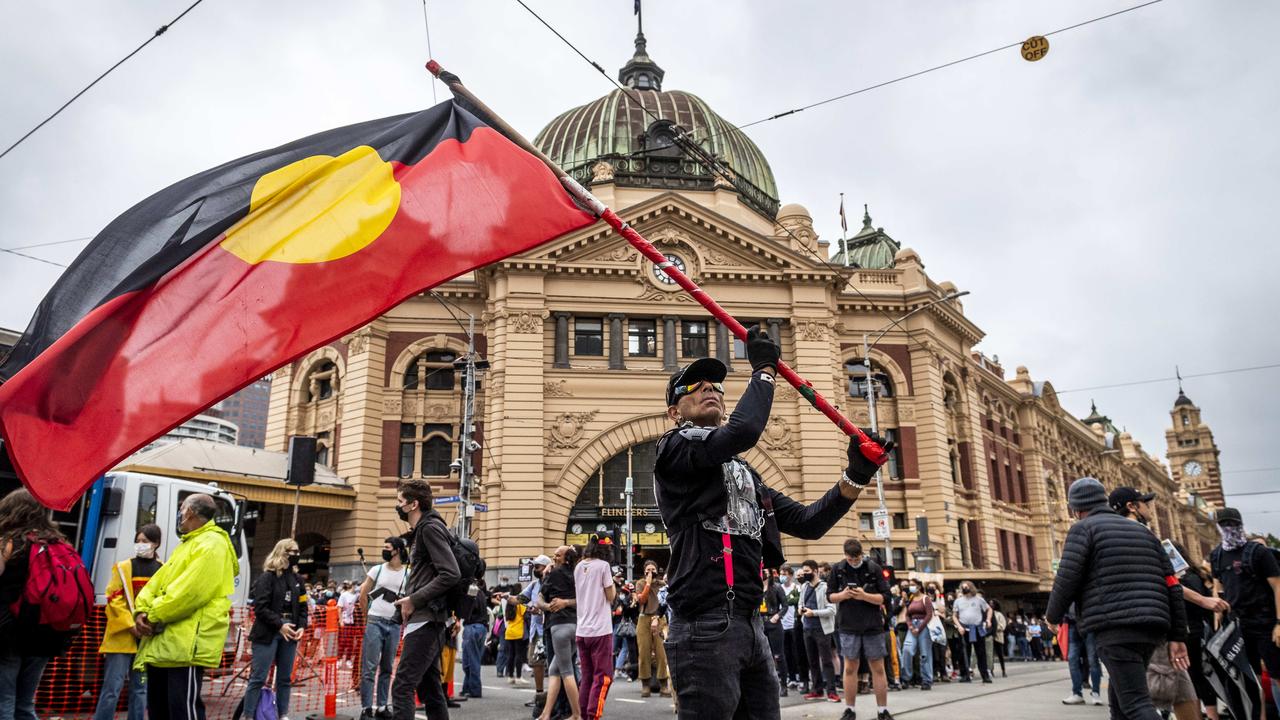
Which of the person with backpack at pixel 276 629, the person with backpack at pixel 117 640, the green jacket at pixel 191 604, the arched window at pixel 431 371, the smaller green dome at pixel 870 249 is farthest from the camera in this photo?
the smaller green dome at pixel 870 249

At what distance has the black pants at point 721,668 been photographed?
3902 mm

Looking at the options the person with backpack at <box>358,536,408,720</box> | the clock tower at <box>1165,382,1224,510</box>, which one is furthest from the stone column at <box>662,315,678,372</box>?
the clock tower at <box>1165,382,1224,510</box>

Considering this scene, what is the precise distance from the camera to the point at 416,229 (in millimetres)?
6125

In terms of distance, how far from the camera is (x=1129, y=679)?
6.01m

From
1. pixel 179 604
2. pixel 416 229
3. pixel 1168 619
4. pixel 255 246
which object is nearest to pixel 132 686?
pixel 179 604

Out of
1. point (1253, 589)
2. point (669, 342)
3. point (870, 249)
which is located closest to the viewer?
point (1253, 589)

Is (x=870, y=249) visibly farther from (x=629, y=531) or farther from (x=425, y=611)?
(x=425, y=611)

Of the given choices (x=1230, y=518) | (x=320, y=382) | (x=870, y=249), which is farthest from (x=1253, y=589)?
(x=870, y=249)

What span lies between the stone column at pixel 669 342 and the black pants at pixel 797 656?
1864 centimetres

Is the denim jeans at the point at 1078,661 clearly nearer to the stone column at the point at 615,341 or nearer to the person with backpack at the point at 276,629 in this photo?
the person with backpack at the point at 276,629

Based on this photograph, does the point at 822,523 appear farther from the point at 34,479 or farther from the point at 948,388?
the point at 948,388

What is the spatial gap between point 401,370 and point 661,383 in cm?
1040

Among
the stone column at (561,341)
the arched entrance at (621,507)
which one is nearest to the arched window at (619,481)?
the arched entrance at (621,507)

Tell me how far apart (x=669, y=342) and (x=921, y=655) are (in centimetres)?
2015
